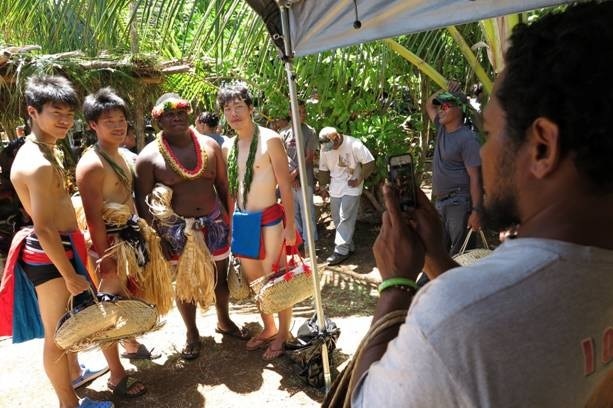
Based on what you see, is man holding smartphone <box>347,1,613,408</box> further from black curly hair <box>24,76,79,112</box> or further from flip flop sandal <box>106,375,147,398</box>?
flip flop sandal <box>106,375,147,398</box>

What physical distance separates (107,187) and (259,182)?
0.96m

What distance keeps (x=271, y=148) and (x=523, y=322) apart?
268 cm

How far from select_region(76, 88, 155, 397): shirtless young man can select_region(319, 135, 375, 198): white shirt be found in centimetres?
278

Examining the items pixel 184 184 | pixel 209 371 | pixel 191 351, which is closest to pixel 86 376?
pixel 191 351

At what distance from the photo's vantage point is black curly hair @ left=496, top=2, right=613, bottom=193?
0.69 m

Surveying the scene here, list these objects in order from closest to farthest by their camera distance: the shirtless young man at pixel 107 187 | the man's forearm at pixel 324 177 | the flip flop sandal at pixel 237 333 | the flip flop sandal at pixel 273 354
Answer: the shirtless young man at pixel 107 187
the flip flop sandal at pixel 273 354
the flip flop sandal at pixel 237 333
the man's forearm at pixel 324 177

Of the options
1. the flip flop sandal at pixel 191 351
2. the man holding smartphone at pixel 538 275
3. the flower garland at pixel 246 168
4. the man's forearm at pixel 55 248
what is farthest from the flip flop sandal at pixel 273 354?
the man holding smartphone at pixel 538 275

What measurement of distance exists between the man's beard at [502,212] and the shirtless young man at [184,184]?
2.62 metres

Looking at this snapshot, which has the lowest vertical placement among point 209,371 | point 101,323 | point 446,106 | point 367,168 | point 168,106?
point 209,371

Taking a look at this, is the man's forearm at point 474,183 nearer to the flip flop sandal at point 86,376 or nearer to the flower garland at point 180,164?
the flower garland at point 180,164

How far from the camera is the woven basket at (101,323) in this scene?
8.29 feet

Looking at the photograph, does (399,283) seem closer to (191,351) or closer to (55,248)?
(55,248)

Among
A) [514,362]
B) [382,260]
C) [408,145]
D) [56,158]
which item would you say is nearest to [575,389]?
[514,362]

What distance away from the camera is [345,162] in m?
5.39
